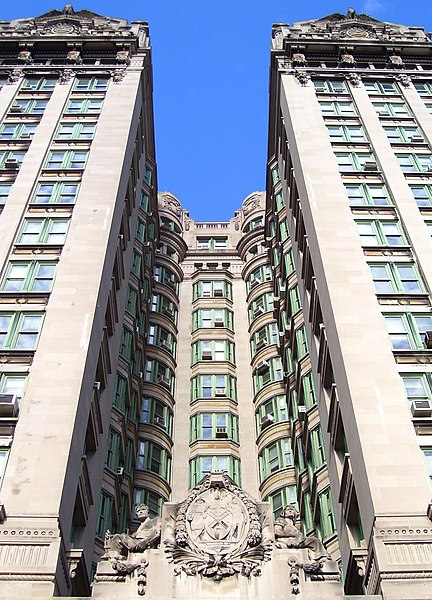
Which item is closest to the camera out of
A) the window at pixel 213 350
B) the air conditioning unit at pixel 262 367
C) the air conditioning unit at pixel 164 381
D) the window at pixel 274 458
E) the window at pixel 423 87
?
the window at pixel 274 458

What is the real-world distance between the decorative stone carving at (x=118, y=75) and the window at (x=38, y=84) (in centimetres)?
373

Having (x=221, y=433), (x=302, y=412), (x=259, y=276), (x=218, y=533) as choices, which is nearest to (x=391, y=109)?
(x=259, y=276)

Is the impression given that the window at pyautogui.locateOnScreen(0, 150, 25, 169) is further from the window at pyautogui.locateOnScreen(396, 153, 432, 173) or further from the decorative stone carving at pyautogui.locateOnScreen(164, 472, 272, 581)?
the decorative stone carving at pyautogui.locateOnScreen(164, 472, 272, 581)

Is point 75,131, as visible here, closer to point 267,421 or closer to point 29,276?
point 29,276

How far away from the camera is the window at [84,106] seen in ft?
166

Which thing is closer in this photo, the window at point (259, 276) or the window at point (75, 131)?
the window at point (75, 131)

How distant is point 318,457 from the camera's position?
37.1 m

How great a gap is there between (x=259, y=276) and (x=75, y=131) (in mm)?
16352

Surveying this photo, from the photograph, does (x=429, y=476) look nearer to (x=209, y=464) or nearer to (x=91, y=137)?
(x=209, y=464)

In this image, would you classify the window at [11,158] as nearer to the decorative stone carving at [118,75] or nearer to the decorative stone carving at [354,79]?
the decorative stone carving at [118,75]

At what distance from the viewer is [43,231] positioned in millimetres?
38969

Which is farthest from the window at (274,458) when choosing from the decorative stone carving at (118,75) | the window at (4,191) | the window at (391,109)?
the decorative stone carving at (118,75)

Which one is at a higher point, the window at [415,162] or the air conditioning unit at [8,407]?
the window at [415,162]

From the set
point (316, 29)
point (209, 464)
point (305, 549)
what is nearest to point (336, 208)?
point (209, 464)
